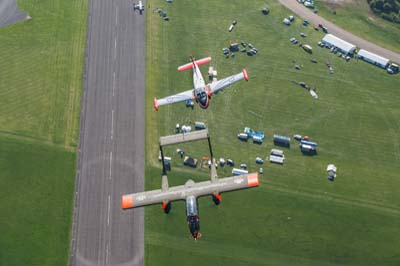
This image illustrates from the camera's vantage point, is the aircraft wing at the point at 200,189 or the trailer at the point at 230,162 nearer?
the aircraft wing at the point at 200,189

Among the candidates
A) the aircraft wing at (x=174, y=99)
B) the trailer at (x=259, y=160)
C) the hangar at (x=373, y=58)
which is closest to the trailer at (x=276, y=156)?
the trailer at (x=259, y=160)

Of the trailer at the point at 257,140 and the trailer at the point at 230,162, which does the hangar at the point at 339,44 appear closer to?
the trailer at the point at 257,140

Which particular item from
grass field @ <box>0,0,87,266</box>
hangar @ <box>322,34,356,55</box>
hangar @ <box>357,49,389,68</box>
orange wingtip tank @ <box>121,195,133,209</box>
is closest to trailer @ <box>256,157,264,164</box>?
orange wingtip tank @ <box>121,195,133,209</box>

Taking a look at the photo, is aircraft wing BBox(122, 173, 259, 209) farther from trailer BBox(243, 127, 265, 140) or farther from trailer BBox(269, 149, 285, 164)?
trailer BBox(243, 127, 265, 140)

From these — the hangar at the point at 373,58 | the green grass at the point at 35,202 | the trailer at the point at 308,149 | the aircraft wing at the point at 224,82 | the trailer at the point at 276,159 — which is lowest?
the green grass at the point at 35,202

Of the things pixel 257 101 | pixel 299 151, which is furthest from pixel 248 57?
pixel 299 151

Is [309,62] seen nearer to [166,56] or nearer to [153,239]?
[166,56]

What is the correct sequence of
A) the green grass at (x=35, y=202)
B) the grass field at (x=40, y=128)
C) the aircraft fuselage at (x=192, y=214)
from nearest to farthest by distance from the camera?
the aircraft fuselage at (x=192, y=214) → the green grass at (x=35, y=202) → the grass field at (x=40, y=128)
